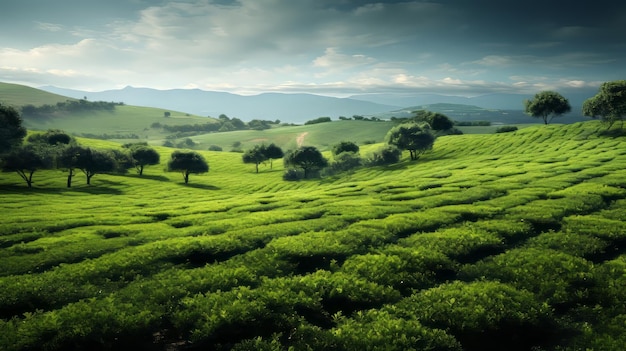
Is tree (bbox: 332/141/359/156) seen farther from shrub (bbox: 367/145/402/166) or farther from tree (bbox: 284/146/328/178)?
shrub (bbox: 367/145/402/166)

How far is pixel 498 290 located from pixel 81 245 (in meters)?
24.9

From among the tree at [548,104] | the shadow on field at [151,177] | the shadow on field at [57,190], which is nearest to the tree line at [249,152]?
the tree at [548,104]

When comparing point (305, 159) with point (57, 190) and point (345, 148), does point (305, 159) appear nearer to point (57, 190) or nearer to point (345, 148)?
point (345, 148)

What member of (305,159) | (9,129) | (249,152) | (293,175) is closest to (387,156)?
(305,159)

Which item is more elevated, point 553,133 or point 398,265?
point 553,133

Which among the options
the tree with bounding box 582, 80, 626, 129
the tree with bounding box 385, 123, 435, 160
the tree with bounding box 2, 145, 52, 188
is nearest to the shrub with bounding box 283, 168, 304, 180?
the tree with bounding box 385, 123, 435, 160

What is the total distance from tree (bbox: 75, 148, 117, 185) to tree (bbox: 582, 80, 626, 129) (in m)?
138

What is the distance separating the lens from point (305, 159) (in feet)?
384

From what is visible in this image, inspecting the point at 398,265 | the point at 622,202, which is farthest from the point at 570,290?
the point at 622,202

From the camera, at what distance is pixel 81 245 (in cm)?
2342

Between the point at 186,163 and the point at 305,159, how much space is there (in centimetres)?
3836

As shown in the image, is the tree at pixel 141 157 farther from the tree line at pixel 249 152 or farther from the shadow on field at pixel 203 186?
the shadow on field at pixel 203 186

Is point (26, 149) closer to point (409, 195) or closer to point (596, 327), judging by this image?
point (409, 195)

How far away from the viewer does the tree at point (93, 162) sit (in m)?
93.0
